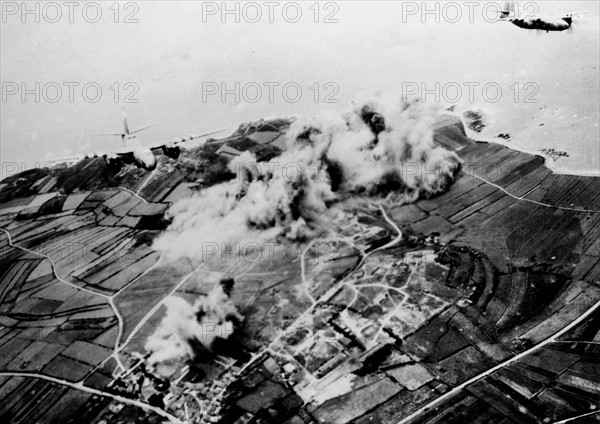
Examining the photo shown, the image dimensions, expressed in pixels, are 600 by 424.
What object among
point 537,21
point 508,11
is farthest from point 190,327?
point 537,21

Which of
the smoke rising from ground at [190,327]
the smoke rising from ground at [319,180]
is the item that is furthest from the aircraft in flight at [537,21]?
the smoke rising from ground at [190,327]

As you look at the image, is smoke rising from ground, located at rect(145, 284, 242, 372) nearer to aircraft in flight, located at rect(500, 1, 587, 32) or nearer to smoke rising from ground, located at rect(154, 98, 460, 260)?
smoke rising from ground, located at rect(154, 98, 460, 260)

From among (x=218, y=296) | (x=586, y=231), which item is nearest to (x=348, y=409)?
(x=218, y=296)

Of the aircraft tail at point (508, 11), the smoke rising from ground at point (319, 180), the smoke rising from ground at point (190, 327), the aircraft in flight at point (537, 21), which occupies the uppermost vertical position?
the aircraft tail at point (508, 11)

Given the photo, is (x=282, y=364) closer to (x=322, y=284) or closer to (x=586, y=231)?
(x=322, y=284)

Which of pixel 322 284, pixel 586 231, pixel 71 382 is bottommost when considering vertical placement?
pixel 71 382

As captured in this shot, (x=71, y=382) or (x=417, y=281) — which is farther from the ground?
(x=417, y=281)

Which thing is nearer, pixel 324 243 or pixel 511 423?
pixel 511 423

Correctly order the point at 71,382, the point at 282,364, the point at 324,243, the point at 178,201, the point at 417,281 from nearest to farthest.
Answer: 1. the point at 282,364
2. the point at 71,382
3. the point at 417,281
4. the point at 324,243
5. the point at 178,201

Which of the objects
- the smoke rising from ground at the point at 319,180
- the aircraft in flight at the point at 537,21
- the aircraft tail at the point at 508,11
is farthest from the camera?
the aircraft tail at the point at 508,11

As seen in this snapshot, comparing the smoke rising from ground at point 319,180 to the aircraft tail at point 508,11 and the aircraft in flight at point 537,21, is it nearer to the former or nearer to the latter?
the aircraft tail at point 508,11
